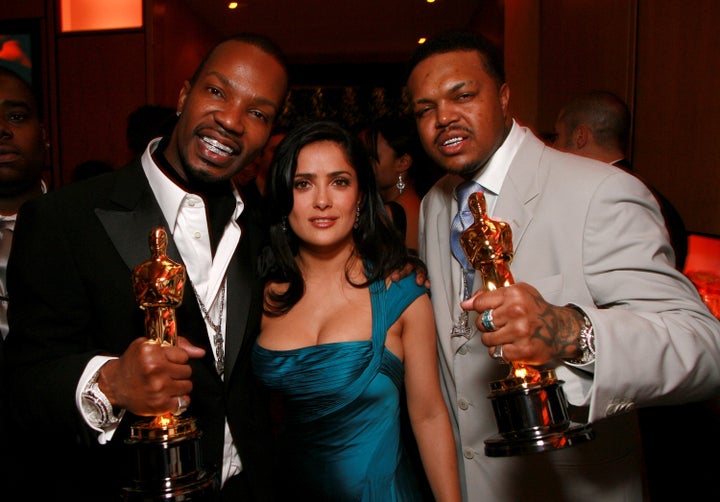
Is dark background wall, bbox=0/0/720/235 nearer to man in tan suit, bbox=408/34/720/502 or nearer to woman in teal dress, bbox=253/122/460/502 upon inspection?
man in tan suit, bbox=408/34/720/502

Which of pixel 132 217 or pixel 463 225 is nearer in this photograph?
pixel 132 217

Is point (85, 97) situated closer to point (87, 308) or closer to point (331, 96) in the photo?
point (331, 96)

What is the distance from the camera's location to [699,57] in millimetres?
3105

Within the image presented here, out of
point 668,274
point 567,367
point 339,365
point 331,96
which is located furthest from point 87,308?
point 331,96

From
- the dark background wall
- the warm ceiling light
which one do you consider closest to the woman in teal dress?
the dark background wall

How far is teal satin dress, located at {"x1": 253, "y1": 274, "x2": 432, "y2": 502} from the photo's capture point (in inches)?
79.0

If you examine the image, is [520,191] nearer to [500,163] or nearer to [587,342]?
[500,163]

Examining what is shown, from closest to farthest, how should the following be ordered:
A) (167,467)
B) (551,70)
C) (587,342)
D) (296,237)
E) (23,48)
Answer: (167,467)
(587,342)
(296,237)
(551,70)
(23,48)

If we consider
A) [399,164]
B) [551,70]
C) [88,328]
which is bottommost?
[88,328]

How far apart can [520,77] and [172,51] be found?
12.1 ft

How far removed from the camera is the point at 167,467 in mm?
1177

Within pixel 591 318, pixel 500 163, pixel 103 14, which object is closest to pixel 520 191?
pixel 500 163

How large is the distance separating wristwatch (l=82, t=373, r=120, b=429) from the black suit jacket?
0.04m

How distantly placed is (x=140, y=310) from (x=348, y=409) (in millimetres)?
769
